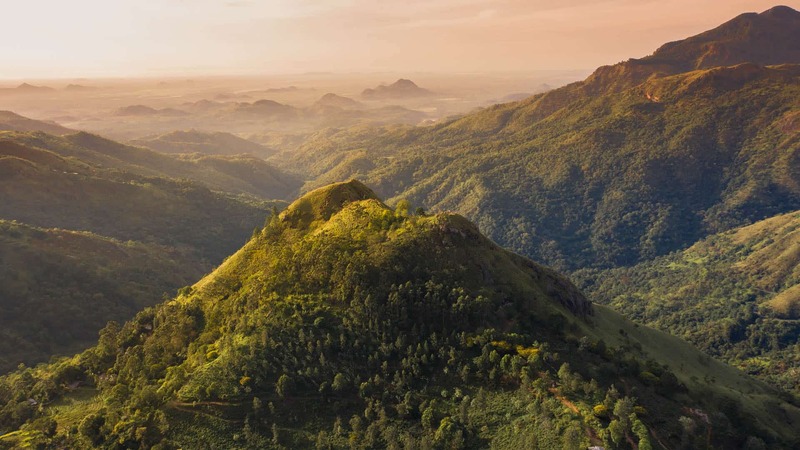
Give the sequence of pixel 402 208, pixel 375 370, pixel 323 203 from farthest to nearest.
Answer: pixel 323 203 < pixel 402 208 < pixel 375 370

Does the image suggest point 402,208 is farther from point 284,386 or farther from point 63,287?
point 63,287

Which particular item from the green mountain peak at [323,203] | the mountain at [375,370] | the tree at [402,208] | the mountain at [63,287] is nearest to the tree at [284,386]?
the mountain at [375,370]

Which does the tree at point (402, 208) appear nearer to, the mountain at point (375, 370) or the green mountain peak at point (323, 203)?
the mountain at point (375, 370)

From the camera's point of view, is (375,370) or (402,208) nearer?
(375,370)

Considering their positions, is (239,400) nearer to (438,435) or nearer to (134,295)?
(438,435)

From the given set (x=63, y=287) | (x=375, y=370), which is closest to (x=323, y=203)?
(x=375, y=370)

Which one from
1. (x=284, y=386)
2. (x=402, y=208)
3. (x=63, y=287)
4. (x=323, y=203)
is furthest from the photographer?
(x=63, y=287)

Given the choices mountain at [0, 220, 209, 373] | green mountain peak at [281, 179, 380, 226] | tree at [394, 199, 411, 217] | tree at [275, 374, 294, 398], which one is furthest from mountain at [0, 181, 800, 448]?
mountain at [0, 220, 209, 373]

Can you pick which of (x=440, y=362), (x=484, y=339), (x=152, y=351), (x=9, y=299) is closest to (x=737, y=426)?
(x=484, y=339)

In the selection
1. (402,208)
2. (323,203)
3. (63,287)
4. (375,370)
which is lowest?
(63,287)
